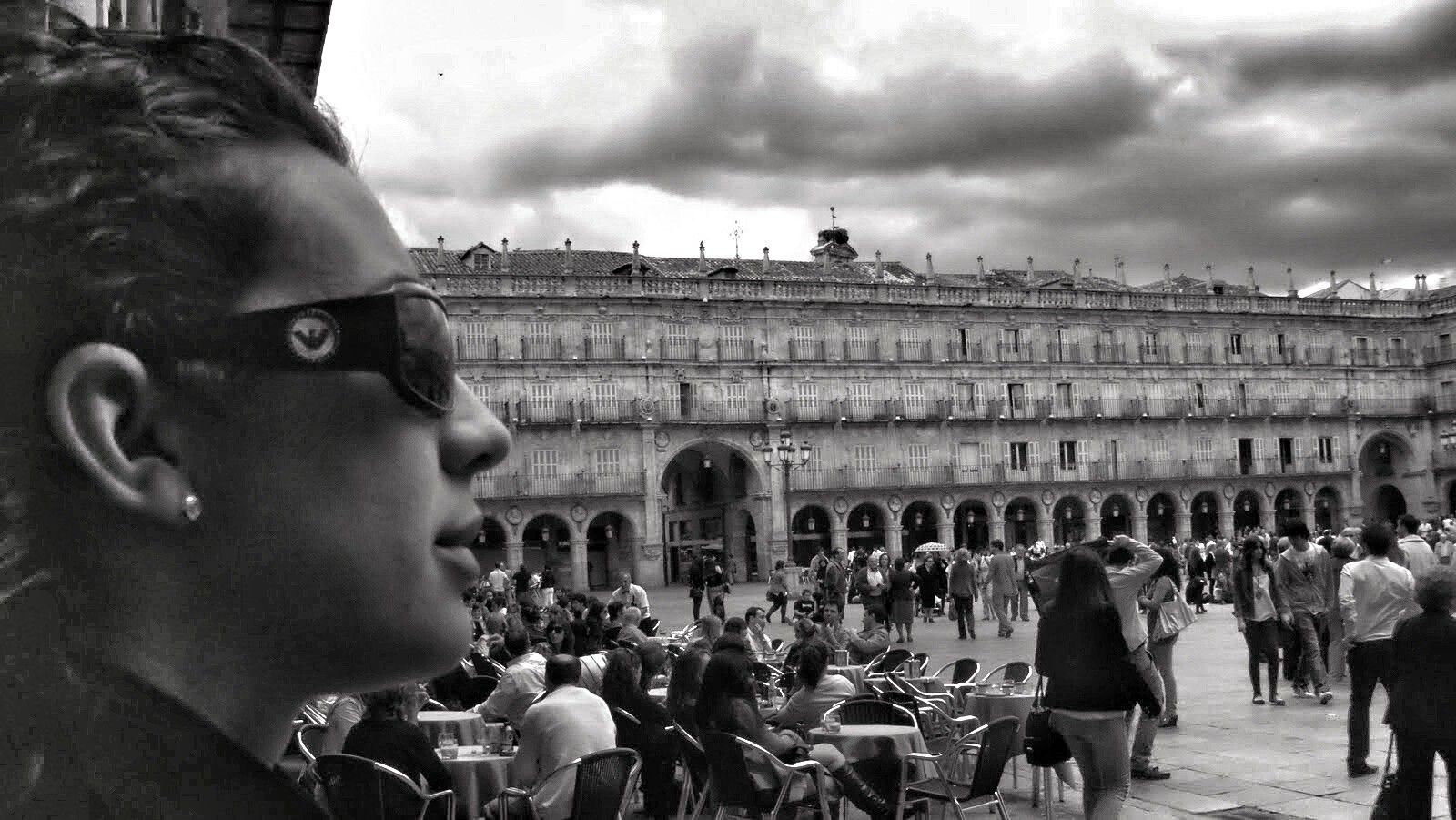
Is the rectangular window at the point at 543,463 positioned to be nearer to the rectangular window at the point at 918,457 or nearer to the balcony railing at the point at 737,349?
the balcony railing at the point at 737,349

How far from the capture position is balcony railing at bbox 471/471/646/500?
3678 cm

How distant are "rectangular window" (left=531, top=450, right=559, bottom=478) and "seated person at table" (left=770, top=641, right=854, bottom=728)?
3009 cm

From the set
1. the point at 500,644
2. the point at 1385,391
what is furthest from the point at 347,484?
the point at 1385,391

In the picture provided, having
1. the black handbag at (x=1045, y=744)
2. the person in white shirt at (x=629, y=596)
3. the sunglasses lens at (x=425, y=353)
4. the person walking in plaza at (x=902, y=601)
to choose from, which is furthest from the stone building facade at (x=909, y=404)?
the sunglasses lens at (x=425, y=353)

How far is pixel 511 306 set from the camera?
3784cm

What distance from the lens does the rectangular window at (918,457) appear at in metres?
41.2

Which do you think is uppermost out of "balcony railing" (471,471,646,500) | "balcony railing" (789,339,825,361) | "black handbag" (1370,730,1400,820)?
"balcony railing" (789,339,825,361)

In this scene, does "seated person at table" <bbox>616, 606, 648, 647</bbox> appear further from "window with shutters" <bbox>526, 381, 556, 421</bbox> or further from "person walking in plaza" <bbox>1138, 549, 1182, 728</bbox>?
"window with shutters" <bbox>526, 381, 556, 421</bbox>

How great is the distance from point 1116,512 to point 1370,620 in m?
38.0

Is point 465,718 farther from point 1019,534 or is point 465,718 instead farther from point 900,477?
point 1019,534

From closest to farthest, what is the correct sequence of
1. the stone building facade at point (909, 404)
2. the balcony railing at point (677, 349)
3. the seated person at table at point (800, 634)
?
the seated person at table at point (800, 634) < the stone building facade at point (909, 404) < the balcony railing at point (677, 349)

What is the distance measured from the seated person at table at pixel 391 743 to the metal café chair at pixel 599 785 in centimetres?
57

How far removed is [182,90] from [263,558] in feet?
0.70

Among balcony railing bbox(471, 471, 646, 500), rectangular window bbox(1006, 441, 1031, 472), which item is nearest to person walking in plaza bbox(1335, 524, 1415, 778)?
balcony railing bbox(471, 471, 646, 500)
